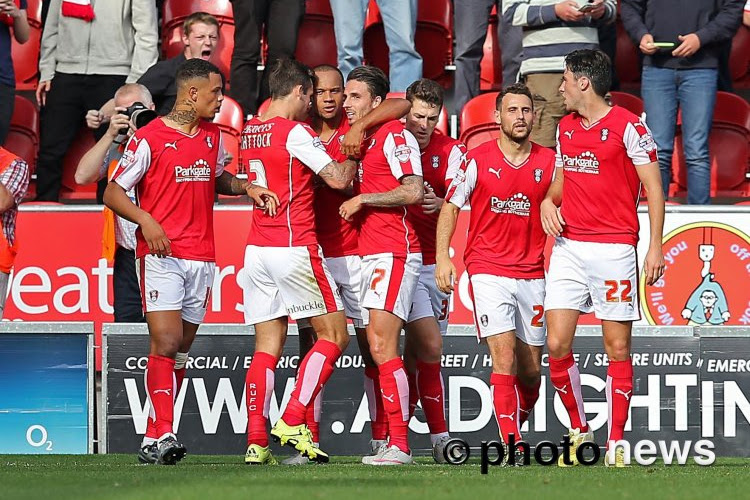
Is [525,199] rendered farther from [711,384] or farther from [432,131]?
[711,384]

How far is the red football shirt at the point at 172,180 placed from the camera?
708 cm

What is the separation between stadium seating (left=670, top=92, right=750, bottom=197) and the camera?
433 inches

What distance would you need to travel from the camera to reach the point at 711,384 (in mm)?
8414

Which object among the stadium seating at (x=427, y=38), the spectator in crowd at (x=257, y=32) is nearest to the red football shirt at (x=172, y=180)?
the spectator in crowd at (x=257, y=32)

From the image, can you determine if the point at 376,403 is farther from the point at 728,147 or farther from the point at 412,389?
the point at 728,147

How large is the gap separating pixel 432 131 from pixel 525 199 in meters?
0.82

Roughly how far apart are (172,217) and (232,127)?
3503 millimetres

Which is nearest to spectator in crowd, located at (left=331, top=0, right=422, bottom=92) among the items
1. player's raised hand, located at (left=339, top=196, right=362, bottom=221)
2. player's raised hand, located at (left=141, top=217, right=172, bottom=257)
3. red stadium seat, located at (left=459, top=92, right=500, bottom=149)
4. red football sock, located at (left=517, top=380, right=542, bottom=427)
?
red stadium seat, located at (left=459, top=92, right=500, bottom=149)

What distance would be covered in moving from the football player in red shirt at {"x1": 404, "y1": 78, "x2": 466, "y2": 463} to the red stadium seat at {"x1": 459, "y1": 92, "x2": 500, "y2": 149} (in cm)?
268

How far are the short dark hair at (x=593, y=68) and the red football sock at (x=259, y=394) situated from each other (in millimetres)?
2337

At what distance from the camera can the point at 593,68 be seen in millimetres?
7250

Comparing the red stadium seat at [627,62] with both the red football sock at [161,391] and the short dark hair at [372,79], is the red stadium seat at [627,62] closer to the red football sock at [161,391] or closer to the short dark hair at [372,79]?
the short dark hair at [372,79]

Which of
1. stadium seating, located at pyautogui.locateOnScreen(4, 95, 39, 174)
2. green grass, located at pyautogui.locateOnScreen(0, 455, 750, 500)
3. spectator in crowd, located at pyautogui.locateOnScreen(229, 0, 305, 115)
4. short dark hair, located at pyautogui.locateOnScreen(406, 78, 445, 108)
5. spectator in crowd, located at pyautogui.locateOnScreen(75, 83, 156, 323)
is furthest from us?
stadium seating, located at pyautogui.locateOnScreen(4, 95, 39, 174)

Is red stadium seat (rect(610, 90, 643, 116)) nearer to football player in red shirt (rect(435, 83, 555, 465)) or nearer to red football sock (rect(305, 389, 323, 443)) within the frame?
football player in red shirt (rect(435, 83, 555, 465))
